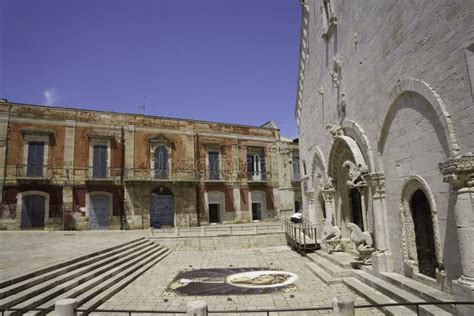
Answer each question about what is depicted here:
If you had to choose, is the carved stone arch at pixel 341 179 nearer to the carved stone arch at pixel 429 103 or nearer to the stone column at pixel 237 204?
the carved stone arch at pixel 429 103

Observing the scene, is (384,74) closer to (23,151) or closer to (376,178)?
(376,178)

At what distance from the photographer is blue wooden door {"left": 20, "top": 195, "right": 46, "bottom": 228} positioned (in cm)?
2109

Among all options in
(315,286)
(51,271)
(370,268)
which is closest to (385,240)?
(370,268)

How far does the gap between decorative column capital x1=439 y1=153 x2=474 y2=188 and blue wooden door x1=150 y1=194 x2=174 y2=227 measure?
72.6 ft

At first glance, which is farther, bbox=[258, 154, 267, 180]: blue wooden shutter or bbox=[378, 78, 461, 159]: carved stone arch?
bbox=[258, 154, 267, 180]: blue wooden shutter

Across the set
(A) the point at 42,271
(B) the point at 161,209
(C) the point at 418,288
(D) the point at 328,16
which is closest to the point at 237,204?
(B) the point at 161,209

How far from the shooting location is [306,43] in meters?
16.3

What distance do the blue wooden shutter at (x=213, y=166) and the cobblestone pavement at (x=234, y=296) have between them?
1366 cm

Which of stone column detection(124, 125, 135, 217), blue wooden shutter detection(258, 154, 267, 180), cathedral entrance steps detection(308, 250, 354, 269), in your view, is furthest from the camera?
blue wooden shutter detection(258, 154, 267, 180)

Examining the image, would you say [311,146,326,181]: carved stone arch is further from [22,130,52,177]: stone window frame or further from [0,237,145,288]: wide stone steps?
[22,130,52,177]: stone window frame

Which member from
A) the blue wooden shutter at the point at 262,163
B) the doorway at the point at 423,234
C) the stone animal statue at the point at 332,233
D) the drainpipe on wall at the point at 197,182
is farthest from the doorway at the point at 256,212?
the doorway at the point at 423,234

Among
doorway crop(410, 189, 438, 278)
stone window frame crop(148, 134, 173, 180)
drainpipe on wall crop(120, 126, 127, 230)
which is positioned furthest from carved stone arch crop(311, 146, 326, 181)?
drainpipe on wall crop(120, 126, 127, 230)

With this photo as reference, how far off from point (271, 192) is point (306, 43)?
15776mm

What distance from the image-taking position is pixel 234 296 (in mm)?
8359
